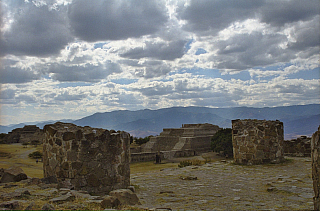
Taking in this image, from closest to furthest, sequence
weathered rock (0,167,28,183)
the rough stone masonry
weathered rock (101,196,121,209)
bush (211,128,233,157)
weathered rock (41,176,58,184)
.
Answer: weathered rock (101,196,121,209) → weathered rock (41,176,58,184) → the rough stone masonry → weathered rock (0,167,28,183) → bush (211,128,233,157)

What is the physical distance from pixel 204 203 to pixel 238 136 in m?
8.78

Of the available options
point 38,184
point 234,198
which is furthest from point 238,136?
point 38,184

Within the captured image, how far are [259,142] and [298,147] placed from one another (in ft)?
18.4

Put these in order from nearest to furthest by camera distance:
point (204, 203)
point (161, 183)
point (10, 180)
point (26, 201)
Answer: point (26, 201) < point (204, 203) < point (10, 180) < point (161, 183)

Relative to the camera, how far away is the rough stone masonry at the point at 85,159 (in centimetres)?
727

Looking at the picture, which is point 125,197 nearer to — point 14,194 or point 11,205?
point 11,205

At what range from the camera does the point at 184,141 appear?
27.7 metres

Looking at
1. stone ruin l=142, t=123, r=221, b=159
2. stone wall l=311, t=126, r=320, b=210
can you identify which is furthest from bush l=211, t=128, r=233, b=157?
stone wall l=311, t=126, r=320, b=210

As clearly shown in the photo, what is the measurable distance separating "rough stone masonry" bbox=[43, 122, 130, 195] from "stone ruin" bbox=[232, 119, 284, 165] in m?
8.36

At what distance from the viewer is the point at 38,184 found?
689 cm

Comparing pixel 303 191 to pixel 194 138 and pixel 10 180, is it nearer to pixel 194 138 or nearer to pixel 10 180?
pixel 10 180

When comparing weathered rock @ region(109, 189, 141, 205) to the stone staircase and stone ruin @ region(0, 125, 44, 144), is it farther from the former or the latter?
stone ruin @ region(0, 125, 44, 144)

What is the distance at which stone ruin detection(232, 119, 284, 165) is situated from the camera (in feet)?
45.4

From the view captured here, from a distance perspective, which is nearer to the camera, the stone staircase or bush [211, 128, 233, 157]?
bush [211, 128, 233, 157]
